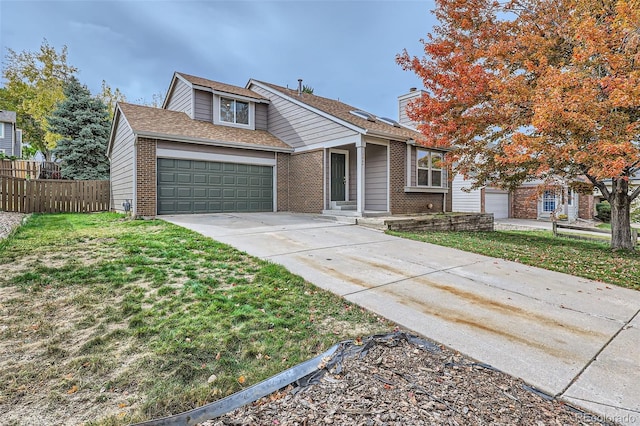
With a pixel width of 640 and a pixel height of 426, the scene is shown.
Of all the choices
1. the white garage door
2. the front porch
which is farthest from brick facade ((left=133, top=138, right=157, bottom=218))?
the white garage door

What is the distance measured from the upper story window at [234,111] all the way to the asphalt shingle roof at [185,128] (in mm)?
519

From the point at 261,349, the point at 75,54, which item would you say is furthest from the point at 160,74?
the point at 261,349

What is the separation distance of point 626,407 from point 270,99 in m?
14.9

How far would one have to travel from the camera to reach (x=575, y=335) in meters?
3.13

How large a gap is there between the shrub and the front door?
769 inches

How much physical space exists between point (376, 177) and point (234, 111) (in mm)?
6822

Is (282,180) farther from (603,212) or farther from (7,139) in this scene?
(7,139)

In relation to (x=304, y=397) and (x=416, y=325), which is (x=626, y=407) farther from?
(x=304, y=397)

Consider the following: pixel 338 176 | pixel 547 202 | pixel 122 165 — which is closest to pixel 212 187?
pixel 122 165

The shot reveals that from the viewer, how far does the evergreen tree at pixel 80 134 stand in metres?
18.6

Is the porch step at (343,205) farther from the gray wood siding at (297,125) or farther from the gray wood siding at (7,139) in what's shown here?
the gray wood siding at (7,139)

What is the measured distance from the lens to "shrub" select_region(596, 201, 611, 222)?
21844mm

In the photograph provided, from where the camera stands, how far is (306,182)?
12812 millimetres

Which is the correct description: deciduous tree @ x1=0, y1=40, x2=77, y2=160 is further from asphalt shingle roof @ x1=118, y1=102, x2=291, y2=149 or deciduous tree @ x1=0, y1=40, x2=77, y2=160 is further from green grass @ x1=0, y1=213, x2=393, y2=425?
green grass @ x1=0, y1=213, x2=393, y2=425
